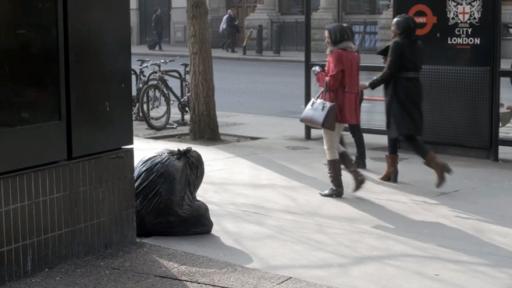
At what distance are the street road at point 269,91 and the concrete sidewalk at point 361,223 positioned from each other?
0.99 metres

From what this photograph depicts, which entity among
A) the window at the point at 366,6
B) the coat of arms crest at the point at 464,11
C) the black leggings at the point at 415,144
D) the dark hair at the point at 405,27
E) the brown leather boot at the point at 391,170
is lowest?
the brown leather boot at the point at 391,170

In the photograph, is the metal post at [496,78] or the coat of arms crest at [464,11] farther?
the coat of arms crest at [464,11]

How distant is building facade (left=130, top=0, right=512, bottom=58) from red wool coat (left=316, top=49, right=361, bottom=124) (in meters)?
18.7

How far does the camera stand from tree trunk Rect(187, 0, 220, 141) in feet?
39.6

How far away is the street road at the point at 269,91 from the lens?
38.8ft

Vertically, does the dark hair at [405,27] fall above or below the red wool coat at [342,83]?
above

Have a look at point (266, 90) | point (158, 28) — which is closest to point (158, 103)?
point (266, 90)

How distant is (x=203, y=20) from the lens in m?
12.2

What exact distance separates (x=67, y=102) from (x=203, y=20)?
6548 mm

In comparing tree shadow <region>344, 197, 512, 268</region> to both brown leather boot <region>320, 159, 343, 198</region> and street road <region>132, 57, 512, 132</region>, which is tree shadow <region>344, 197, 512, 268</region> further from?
street road <region>132, 57, 512, 132</region>

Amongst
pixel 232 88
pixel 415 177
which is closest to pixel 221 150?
pixel 415 177

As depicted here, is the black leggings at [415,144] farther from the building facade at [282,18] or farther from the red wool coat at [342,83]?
the building facade at [282,18]

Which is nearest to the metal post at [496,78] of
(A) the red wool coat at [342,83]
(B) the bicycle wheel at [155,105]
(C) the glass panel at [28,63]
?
(A) the red wool coat at [342,83]

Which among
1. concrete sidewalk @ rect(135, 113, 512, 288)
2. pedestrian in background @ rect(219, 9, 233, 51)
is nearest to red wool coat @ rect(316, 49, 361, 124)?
concrete sidewalk @ rect(135, 113, 512, 288)
